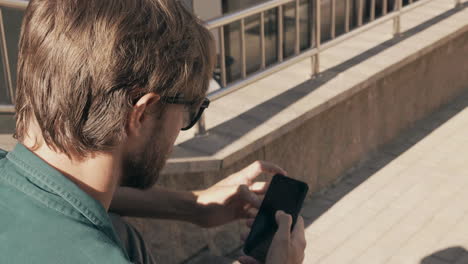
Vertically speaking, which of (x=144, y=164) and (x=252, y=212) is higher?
(x=144, y=164)

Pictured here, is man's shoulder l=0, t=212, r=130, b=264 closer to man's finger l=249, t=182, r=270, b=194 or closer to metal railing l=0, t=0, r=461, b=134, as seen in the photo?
man's finger l=249, t=182, r=270, b=194

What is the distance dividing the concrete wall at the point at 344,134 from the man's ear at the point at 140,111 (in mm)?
2118

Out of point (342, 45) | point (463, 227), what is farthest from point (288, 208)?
point (342, 45)

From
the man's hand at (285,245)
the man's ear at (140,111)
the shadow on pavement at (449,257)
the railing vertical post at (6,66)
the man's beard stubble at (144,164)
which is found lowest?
the shadow on pavement at (449,257)

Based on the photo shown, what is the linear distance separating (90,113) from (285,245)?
2.26 ft

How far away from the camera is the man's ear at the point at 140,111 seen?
1768mm

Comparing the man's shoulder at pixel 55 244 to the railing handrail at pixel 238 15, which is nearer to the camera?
the man's shoulder at pixel 55 244

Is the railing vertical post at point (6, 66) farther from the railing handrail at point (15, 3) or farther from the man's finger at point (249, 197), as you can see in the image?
Answer: the man's finger at point (249, 197)

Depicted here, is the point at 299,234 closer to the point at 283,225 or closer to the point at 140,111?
the point at 283,225

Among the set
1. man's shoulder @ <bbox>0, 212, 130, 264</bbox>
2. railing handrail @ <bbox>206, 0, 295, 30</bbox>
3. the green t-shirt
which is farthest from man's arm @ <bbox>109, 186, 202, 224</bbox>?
railing handrail @ <bbox>206, 0, 295, 30</bbox>

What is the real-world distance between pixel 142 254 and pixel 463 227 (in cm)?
307

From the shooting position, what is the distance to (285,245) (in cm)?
207

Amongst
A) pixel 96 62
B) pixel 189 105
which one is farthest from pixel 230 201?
pixel 96 62

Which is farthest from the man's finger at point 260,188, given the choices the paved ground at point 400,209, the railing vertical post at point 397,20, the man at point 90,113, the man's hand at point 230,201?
the railing vertical post at point 397,20
